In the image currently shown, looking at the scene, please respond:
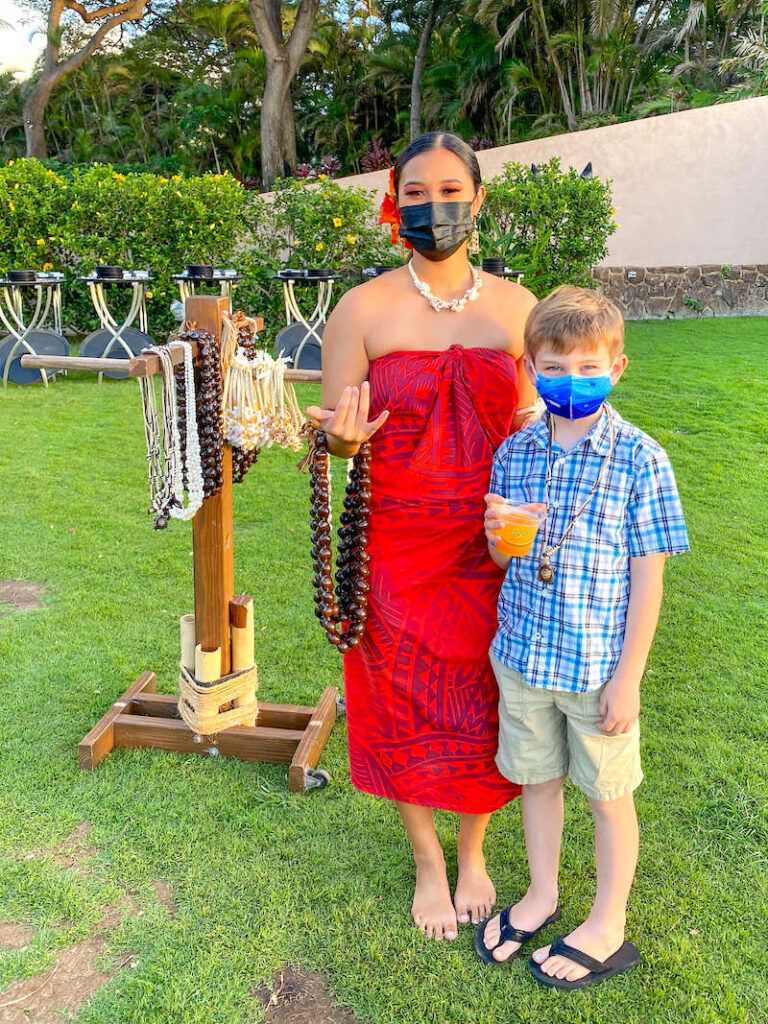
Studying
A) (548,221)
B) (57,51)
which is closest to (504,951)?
(548,221)

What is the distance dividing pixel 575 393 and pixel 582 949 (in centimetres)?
133

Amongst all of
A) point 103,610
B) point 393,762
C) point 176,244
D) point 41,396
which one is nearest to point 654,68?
point 176,244

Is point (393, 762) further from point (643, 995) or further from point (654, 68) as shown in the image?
point (654, 68)

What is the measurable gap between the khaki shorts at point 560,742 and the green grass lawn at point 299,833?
1.62 ft

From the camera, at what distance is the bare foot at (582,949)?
2.06 m

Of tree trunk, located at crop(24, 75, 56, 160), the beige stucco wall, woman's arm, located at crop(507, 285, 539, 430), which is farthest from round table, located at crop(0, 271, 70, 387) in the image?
tree trunk, located at crop(24, 75, 56, 160)

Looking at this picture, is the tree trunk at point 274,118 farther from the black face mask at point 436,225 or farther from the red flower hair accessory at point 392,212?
the black face mask at point 436,225

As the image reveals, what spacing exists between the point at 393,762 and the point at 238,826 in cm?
66

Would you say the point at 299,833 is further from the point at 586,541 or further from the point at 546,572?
the point at 586,541

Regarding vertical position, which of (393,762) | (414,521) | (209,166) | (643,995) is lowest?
(643,995)

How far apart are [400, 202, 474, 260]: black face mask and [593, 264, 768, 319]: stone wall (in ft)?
36.5

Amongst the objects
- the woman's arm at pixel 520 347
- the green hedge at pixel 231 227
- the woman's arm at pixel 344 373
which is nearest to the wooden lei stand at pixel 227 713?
the woman's arm at pixel 344 373

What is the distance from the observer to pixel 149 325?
10.3m

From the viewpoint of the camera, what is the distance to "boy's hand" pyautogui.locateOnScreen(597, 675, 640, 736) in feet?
6.20
